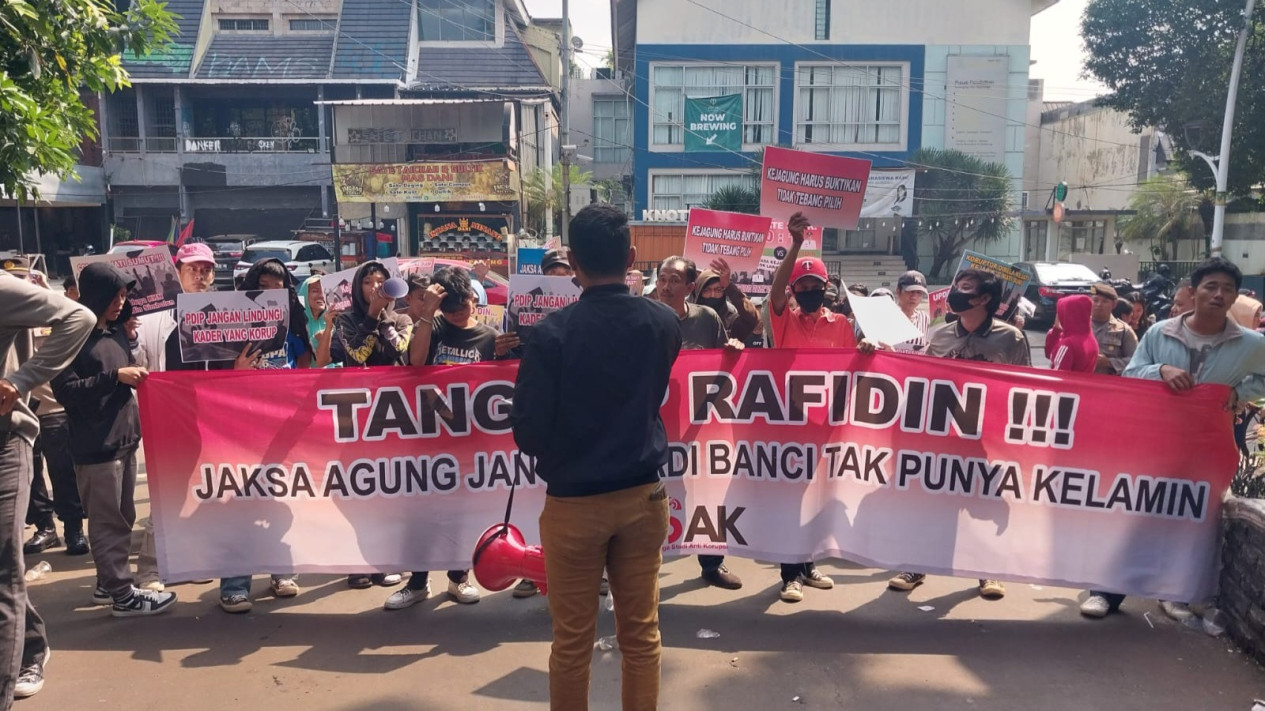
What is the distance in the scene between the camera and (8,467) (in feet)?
12.0

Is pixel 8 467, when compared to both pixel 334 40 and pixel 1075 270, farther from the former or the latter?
pixel 334 40

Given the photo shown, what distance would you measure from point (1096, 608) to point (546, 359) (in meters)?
3.32

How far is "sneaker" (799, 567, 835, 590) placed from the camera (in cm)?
521

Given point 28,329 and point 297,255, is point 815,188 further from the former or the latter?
point 297,255

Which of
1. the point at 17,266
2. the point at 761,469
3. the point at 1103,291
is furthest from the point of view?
the point at 17,266

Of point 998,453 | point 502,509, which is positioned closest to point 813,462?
point 998,453

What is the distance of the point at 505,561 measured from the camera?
373 cm

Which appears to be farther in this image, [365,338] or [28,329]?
[365,338]

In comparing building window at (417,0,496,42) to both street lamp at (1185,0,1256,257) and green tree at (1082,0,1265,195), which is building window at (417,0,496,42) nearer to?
green tree at (1082,0,1265,195)

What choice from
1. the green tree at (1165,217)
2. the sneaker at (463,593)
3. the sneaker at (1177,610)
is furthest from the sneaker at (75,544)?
the green tree at (1165,217)

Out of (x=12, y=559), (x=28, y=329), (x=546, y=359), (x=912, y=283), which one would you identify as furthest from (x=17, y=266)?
(x=912, y=283)

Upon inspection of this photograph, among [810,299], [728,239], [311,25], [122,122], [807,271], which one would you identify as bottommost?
[810,299]

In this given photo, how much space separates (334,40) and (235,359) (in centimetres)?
3369

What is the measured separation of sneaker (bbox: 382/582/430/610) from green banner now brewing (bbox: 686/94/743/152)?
29098 mm
